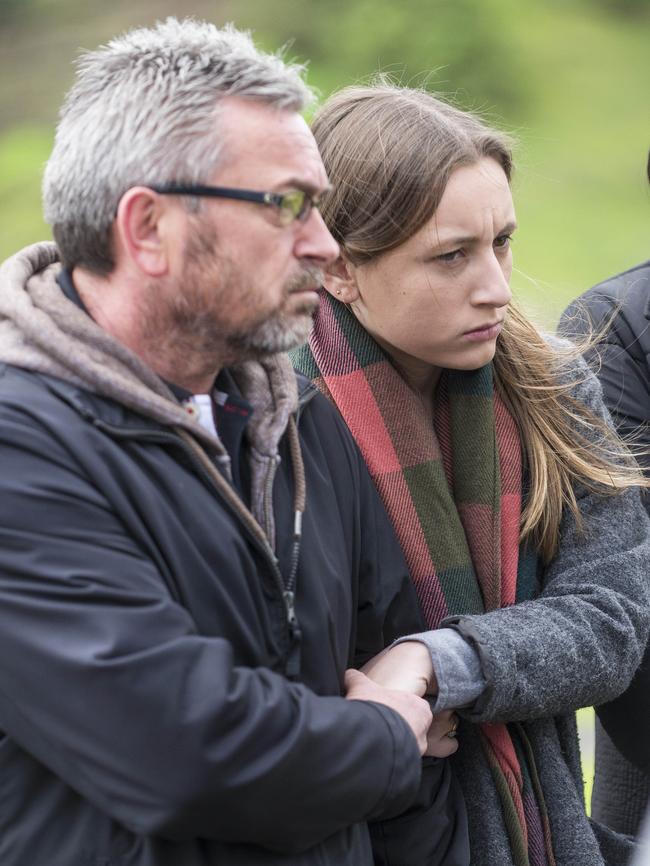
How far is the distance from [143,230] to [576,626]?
3.11 ft

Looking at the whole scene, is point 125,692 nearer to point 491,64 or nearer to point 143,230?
point 143,230

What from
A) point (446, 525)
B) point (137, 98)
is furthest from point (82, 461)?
point (446, 525)

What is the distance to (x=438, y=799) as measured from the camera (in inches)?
81.0

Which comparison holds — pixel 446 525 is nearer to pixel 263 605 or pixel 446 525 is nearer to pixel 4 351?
pixel 263 605

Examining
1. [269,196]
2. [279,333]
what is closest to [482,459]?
[279,333]

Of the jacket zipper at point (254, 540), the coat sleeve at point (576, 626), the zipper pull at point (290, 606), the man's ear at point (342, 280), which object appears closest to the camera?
the jacket zipper at point (254, 540)

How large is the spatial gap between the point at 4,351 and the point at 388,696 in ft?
2.35

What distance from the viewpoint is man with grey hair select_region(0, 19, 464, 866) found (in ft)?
4.99

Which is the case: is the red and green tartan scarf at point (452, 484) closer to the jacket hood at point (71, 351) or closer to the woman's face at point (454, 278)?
the woman's face at point (454, 278)

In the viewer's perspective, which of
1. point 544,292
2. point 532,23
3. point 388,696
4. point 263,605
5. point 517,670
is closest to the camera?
point 263,605

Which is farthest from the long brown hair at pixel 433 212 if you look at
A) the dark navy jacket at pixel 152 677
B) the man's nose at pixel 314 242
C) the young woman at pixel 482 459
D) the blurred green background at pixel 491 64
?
the blurred green background at pixel 491 64

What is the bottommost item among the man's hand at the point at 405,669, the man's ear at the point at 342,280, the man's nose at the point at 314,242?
the man's hand at the point at 405,669

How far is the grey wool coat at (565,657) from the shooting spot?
2.03 metres

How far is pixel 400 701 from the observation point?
1.83m
